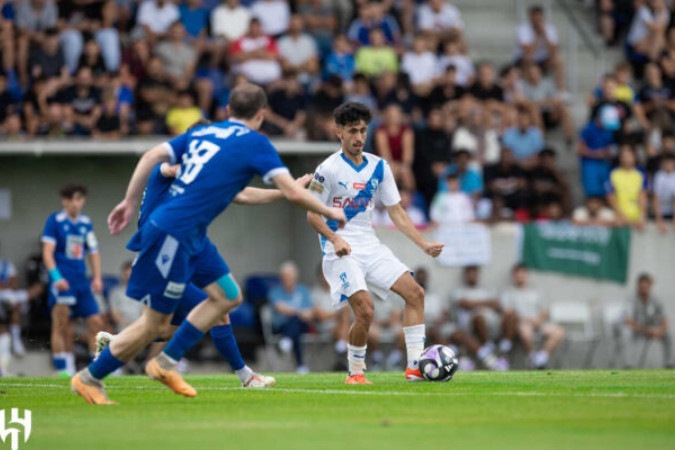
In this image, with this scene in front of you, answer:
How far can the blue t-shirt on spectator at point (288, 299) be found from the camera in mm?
24219

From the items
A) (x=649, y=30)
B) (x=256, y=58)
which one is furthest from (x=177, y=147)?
(x=649, y=30)

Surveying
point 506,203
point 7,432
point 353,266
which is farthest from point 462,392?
point 506,203

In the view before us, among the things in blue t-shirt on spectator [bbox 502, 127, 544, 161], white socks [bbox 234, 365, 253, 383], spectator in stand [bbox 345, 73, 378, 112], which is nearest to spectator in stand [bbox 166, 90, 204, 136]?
spectator in stand [bbox 345, 73, 378, 112]

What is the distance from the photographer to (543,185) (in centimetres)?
2628

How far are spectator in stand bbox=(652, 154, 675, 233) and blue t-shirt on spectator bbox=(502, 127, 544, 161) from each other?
2.21 m

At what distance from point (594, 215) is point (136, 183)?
1647cm

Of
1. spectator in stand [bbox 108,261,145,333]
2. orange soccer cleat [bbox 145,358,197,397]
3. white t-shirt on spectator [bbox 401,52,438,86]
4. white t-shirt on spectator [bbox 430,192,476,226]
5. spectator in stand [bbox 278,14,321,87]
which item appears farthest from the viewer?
white t-shirt on spectator [bbox 401,52,438,86]

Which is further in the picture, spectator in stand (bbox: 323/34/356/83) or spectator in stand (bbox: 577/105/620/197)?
spectator in stand (bbox: 577/105/620/197)

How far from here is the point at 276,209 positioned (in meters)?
26.8

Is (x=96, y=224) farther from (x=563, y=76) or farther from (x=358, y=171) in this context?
(x=358, y=171)

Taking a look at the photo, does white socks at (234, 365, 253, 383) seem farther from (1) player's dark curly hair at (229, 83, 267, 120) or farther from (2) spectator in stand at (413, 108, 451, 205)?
(2) spectator in stand at (413, 108, 451, 205)

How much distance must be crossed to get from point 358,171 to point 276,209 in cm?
1254

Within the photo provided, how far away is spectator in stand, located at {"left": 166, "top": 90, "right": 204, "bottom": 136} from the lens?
24.3 meters

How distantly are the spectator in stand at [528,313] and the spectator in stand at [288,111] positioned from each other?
14.7ft
